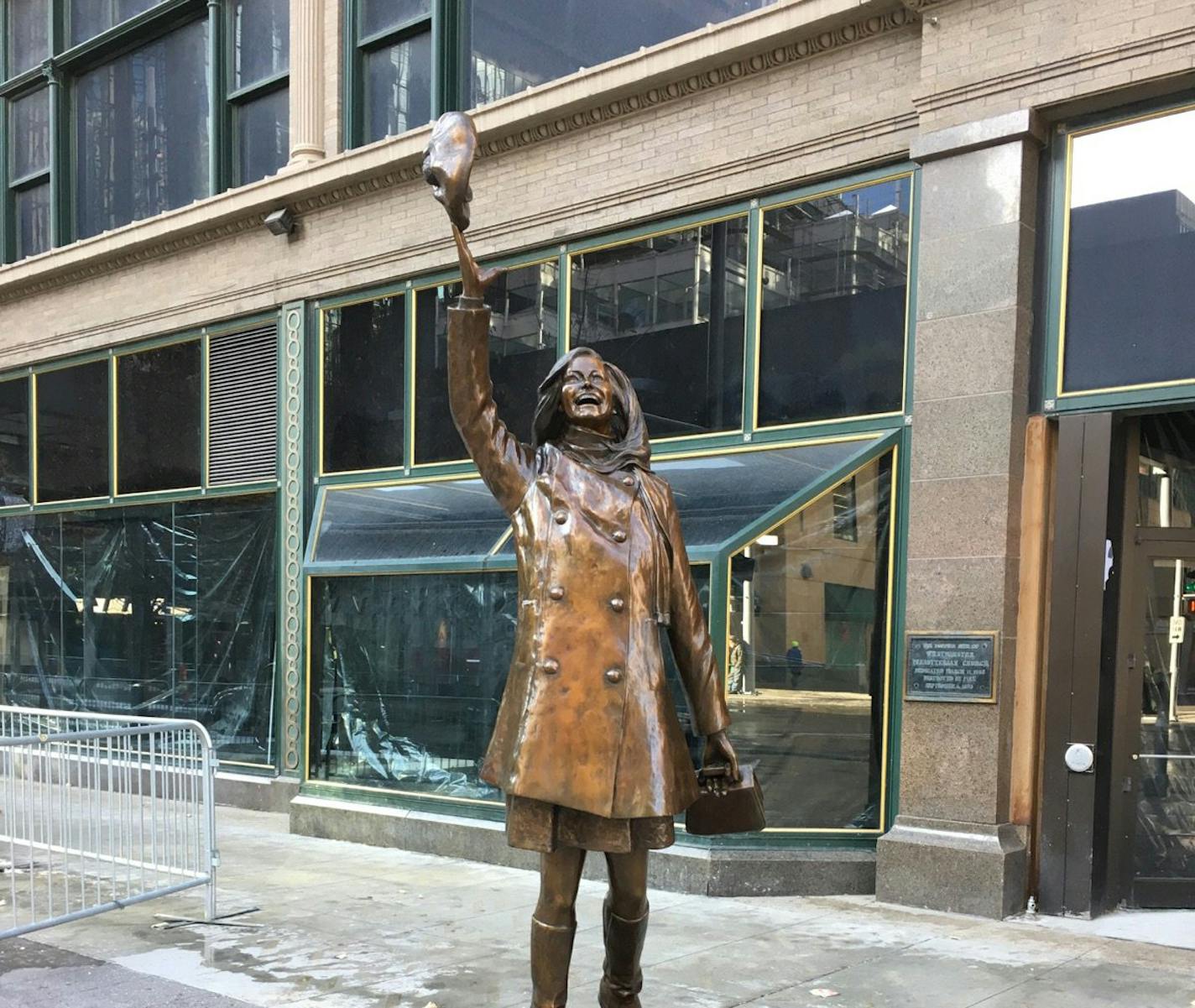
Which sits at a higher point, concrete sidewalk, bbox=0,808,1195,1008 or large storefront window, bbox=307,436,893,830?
large storefront window, bbox=307,436,893,830

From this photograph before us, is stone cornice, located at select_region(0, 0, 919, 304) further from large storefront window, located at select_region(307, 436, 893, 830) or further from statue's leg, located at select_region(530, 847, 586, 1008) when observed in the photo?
statue's leg, located at select_region(530, 847, 586, 1008)

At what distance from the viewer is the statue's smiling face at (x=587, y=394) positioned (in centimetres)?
428

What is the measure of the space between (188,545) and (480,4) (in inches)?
236

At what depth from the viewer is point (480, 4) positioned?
34.2 feet

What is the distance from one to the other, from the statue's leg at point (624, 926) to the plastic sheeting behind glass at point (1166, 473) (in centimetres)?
461

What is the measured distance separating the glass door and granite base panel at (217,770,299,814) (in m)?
6.94

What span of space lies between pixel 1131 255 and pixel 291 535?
745cm

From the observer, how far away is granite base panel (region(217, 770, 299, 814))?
1094 cm

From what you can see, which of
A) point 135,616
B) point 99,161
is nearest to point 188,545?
point 135,616

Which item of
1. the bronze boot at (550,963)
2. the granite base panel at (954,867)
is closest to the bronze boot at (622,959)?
the bronze boot at (550,963)

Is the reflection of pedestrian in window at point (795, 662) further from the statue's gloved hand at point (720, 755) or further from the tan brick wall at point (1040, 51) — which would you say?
the statue's gloved hand at point (720, 755)

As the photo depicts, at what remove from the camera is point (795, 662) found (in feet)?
26.1

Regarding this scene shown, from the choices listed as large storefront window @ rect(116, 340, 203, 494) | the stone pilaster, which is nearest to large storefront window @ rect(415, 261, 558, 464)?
large storefront window @ rect(116, 340, 203, 494)

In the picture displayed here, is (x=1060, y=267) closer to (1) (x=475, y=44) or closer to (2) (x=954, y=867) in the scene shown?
(2) (x=954, y=867)
